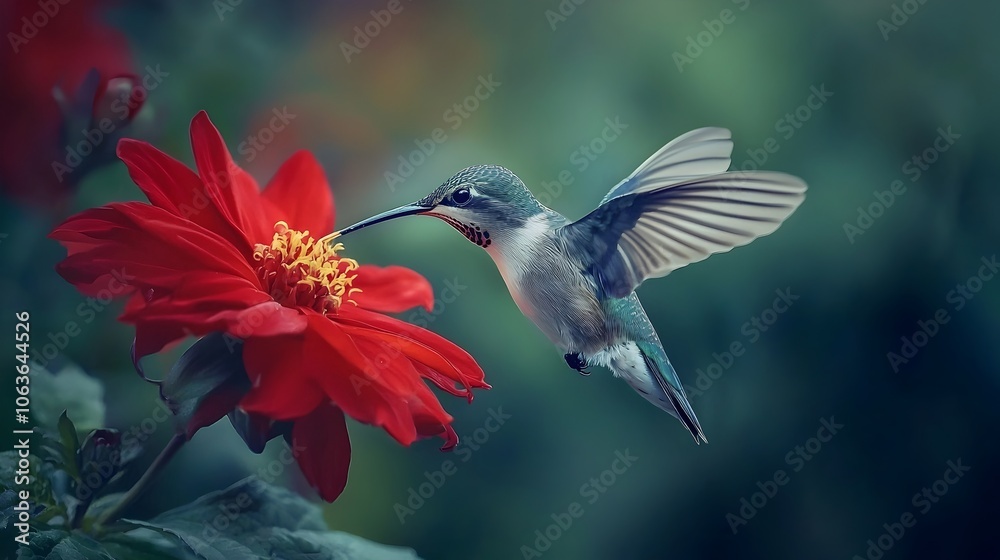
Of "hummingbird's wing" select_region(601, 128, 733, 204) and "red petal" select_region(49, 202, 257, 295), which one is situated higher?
"hummingbird's wing" select_region(601, 128, 733, 204)

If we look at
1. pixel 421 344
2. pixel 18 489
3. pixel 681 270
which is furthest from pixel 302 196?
pixel 681 270

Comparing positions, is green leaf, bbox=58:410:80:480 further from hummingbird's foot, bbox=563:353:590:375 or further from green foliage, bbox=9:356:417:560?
hummingbird's foot, bbox=563:353:590:375

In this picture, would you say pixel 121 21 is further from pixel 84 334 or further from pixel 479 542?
pixel 479 542

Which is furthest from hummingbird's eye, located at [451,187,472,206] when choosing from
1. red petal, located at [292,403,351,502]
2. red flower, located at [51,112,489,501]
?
red petal, located at [292,403,351,502]

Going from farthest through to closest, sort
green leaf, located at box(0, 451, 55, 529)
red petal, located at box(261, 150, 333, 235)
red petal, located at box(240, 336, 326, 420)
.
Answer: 1. red petal, located at box(261, 150, 333, 235)
2. green leaf, located at box(0, 451, 55, 529)
3. red petal, located at box(240, 336, 326, 420)

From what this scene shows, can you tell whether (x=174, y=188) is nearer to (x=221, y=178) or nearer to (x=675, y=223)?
(x=221, y=178)

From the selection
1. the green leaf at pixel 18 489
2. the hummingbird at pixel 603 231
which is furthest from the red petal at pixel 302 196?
the green leaf at pixel 18 489

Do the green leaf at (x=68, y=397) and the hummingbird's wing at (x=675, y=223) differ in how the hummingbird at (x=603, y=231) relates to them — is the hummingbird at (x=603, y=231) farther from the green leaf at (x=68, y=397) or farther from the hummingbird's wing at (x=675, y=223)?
the green leaf at (x=68, y=397)

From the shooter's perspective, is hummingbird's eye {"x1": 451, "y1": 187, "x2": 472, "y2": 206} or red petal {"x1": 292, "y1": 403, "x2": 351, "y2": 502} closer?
red petal {"x1": 292, "y1": 403, "x2": 351, "y2": 502}
